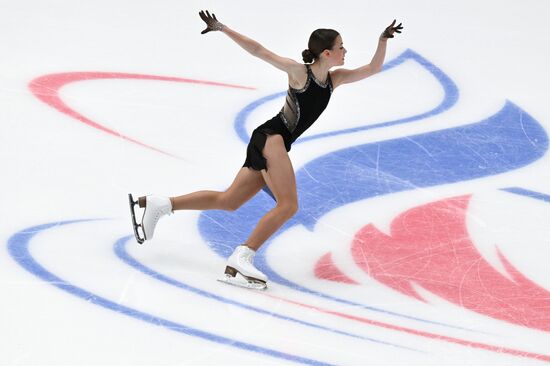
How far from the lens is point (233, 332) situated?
5383 mm

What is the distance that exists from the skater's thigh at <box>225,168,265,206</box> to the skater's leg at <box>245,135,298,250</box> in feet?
0.70

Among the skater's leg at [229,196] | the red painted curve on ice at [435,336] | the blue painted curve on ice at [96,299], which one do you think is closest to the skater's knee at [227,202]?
the skater's leg at [229,196]

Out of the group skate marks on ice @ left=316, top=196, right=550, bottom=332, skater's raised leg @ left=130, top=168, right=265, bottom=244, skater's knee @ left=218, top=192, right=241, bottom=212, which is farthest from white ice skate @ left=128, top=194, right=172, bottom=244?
skate marks on ice @ left=316, top=196, right=550, bottom=332

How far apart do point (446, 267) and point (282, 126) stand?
1271mm

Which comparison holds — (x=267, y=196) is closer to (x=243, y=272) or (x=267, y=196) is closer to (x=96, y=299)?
(x=243, y=272)

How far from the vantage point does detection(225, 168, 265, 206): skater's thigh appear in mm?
6324

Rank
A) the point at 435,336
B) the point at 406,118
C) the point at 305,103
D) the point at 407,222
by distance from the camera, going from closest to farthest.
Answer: the point at 435,336, the point at 305,103, the point at 407,222, the point at 406,118

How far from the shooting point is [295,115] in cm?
618

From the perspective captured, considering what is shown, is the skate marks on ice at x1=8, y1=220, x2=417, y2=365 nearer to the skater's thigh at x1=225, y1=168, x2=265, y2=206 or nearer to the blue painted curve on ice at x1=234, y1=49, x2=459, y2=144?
the skater's thigh at x1=225, y1=168, x2=265, y2=206

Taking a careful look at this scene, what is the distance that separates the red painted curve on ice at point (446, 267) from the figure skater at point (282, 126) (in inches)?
27.8

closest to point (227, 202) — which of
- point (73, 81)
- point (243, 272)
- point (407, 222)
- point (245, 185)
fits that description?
point (245, 185)

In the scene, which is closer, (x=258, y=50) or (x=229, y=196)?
(x=258, y=50)

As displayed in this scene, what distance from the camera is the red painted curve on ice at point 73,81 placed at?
8.16 metres

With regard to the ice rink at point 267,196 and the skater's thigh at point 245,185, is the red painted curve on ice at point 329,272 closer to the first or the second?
the ice rink at point 267,196
